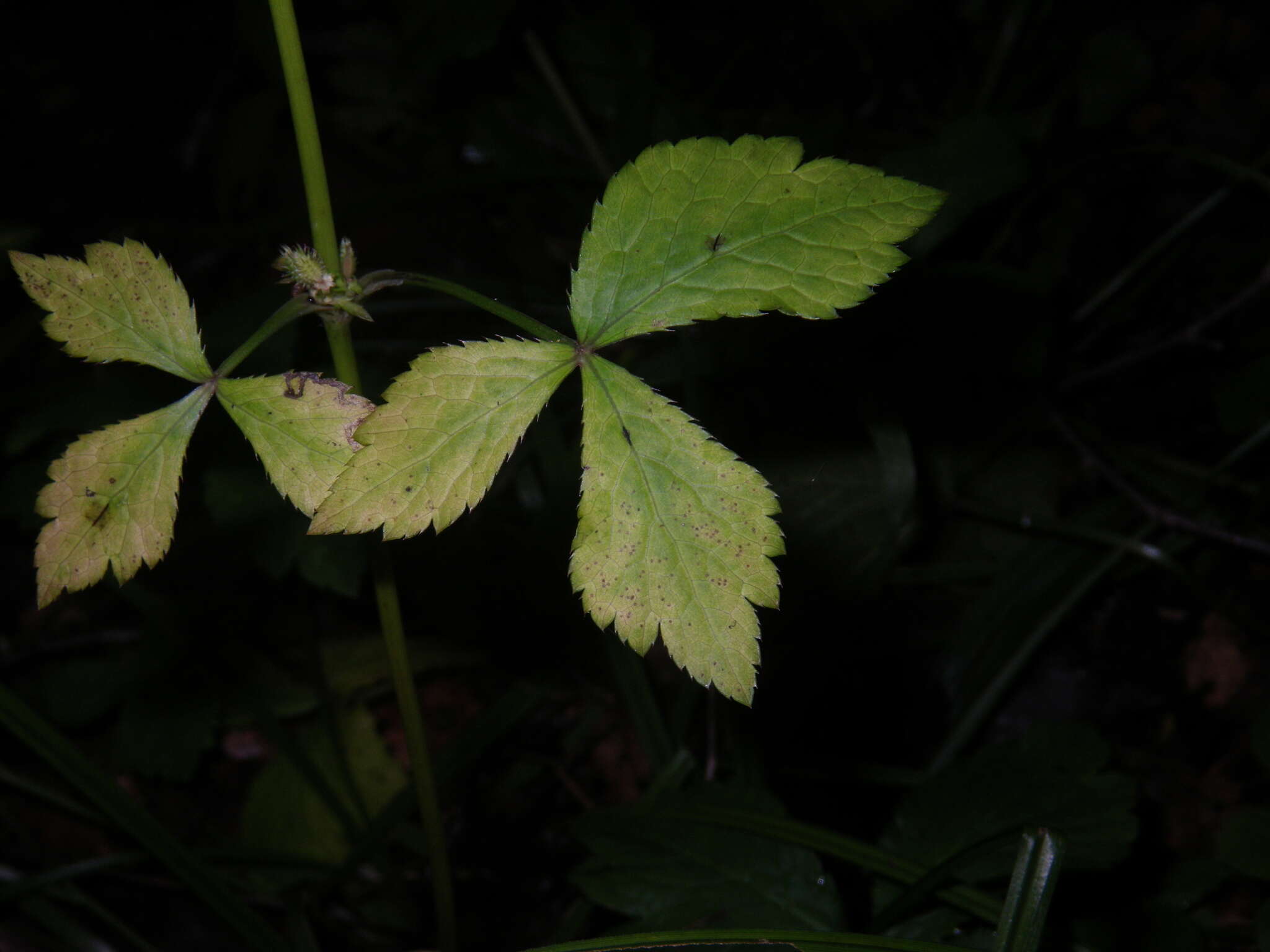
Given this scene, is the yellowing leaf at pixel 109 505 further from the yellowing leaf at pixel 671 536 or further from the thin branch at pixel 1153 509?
the thin branch at pixel 1153 509

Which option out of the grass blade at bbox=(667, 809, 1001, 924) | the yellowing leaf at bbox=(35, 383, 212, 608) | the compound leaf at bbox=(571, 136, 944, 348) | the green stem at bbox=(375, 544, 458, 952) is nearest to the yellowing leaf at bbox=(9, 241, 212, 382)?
the yellowing leaf at bbox=(35, 383, 212, 608)

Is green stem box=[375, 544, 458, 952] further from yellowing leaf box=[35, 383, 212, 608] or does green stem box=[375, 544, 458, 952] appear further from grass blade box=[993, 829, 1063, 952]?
grass blade box=[993, 829, 1063, 952]

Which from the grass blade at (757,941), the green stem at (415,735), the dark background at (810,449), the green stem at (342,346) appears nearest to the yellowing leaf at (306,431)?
the green stem at (342,346)

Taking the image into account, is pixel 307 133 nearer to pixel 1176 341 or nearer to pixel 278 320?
pixel 278 320

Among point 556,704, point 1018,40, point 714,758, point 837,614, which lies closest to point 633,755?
point 556,704

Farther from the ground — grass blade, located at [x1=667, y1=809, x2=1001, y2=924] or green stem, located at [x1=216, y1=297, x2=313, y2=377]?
green stem, located at [x1=216, y1=297, x2=313, y2=377]

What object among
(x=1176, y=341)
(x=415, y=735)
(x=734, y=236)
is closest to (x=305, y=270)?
(x=734, y=236)
